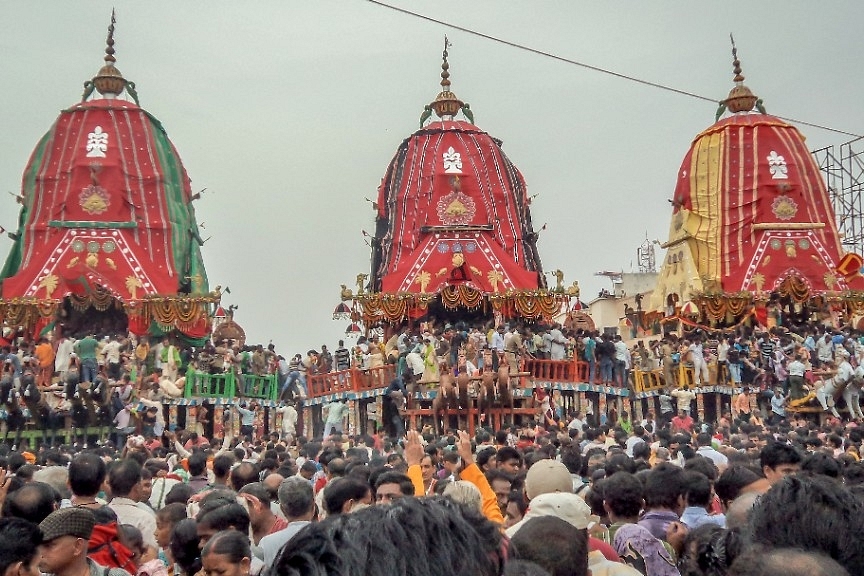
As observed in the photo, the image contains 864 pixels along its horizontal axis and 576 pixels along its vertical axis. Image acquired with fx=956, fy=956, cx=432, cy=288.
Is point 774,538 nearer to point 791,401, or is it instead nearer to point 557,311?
point 791,401

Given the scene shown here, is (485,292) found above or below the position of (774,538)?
above

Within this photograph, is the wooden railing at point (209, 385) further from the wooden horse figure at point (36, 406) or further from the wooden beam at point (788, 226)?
the wooden beam at point (788, 226)

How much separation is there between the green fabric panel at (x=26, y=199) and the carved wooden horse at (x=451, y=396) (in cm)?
1981

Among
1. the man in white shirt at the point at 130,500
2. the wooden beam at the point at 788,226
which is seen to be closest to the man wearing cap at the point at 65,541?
the man in white shirt at the point at 130,500

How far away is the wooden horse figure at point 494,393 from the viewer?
22406 millimetres

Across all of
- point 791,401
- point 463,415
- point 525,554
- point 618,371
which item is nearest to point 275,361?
point 463,415

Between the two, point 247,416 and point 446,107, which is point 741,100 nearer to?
point 446,107

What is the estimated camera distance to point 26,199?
3622 cm

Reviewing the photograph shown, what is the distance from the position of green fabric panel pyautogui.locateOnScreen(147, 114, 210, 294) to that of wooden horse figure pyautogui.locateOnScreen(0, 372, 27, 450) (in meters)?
12.0

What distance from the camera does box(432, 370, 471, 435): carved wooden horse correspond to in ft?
72.9

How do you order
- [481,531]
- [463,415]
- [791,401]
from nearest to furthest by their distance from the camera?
[481,531] → [463,415] → [791,401]

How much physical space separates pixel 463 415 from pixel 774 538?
1961 centimetres

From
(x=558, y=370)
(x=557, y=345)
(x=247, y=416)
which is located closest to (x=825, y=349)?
(x=557, y=345)

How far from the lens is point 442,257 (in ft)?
116
